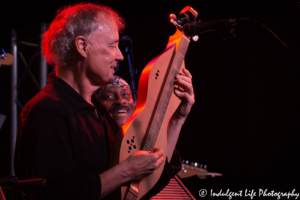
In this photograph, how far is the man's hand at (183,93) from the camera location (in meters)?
1.82

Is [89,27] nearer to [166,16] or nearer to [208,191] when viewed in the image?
[166,16]

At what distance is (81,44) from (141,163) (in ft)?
2.58

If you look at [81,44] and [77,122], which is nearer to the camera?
[77,122]

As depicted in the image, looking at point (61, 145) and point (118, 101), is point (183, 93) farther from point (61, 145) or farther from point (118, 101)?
point (118, 101)

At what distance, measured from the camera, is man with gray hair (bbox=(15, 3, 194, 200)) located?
1.32m

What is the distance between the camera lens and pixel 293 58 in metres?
4.10

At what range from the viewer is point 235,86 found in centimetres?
450

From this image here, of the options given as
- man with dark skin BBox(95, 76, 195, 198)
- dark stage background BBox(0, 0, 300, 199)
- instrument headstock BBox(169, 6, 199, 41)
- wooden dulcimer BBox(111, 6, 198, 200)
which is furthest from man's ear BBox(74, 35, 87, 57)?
dark stage background BBox(0, 0, 300, 199)

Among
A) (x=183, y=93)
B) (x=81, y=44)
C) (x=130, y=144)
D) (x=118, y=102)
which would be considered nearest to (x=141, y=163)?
(x=130, y=144)

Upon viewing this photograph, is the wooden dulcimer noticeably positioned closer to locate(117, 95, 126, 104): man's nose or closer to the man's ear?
the man's ear

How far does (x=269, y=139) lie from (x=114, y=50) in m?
3.31

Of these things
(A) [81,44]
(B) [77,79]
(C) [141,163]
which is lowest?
(C) [141,163]

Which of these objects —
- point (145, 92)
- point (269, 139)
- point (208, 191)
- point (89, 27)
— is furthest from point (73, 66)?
point (208, 191)

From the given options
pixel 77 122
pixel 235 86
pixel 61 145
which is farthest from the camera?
pixel 235 86
